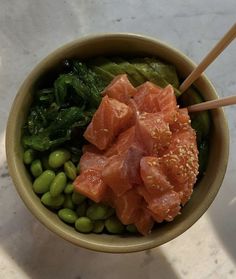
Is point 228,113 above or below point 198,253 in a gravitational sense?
above

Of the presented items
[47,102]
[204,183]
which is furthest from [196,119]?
[47,102]

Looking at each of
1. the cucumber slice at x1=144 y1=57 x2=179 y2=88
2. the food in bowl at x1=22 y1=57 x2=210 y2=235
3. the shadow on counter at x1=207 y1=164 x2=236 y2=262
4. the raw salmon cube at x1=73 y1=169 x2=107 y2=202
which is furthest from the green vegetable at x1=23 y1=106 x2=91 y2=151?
the shadow on counter at x1=207 y1=164 x2=236 y2=262

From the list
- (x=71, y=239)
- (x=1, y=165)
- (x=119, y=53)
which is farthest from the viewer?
(x=1, y=165)

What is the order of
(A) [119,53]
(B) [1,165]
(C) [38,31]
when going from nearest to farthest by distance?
(A) [119,53] < (B) [1,165] < (C) [38,31]

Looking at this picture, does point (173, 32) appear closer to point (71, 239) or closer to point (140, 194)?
point (140, 194)

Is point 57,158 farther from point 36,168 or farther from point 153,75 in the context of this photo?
point 153,75

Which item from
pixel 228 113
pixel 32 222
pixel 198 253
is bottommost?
pixel 32 222

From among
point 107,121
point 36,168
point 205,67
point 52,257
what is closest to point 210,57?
point 205,67

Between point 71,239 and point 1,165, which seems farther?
point 1,165
